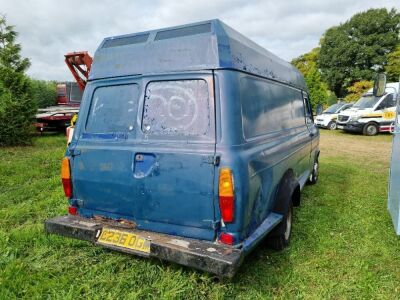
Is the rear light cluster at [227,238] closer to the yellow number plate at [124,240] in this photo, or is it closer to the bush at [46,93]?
the yellow number plate at [124,240]

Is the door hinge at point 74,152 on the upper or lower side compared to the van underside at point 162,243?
upper

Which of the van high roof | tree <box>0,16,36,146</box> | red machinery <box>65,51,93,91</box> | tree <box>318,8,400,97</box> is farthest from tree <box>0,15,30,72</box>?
tree <box>318,8,400,97</box>

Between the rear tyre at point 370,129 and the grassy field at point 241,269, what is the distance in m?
12.5

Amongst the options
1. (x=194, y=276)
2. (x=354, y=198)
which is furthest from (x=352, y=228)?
(x=194, y=276)

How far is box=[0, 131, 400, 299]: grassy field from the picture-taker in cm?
300

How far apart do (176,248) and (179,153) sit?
0.80 meters

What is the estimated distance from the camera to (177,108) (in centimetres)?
304

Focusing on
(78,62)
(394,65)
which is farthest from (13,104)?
(394,65)

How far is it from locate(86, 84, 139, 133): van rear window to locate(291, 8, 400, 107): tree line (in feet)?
110

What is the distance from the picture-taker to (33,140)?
1195cm

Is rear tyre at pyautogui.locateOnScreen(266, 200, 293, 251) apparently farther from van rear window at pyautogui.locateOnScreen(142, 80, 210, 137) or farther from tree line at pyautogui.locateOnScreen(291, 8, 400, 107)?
tree line at pyautogui.locateOnScreen(291, 8, 400, 107)

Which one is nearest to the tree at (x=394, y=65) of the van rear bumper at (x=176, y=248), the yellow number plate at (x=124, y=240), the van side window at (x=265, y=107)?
the van side window at (x=265, y=107)

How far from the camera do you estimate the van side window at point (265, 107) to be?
309cm

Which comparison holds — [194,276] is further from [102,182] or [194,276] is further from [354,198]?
[354,198]
